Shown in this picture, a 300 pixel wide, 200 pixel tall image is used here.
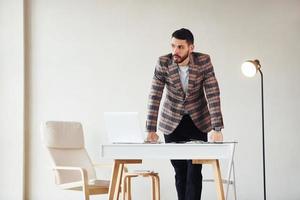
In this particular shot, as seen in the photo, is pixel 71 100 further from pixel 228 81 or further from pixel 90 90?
pixel 228 81

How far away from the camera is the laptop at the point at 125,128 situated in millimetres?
4039

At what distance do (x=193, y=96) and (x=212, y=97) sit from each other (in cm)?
13

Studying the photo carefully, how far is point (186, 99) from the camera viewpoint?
13.1 feet

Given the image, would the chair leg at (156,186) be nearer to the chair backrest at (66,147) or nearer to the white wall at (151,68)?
the chair backrest at (66,147)

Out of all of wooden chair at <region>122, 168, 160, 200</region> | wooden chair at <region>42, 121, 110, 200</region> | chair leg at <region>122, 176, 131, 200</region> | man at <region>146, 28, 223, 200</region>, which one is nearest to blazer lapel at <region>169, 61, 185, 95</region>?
man at <region>146, 28, 223, 200</region>

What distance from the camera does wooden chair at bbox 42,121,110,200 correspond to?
4.70m

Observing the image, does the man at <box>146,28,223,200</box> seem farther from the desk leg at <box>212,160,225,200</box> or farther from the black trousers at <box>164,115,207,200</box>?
the desk leg at <box>212,160,225,200</box>

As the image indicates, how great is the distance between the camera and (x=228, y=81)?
18.9ft
